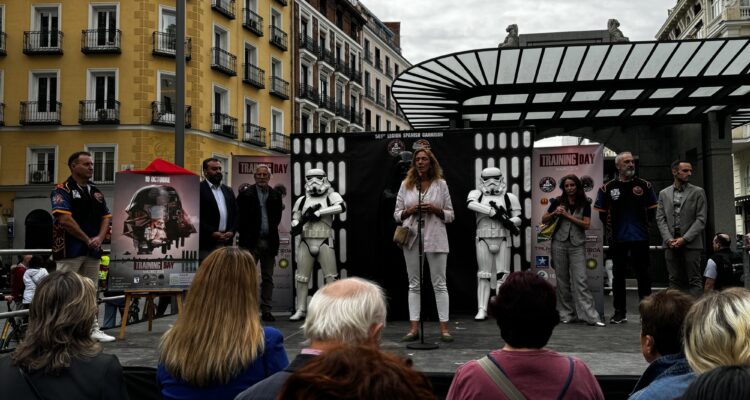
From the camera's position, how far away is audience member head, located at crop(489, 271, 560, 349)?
110 inches

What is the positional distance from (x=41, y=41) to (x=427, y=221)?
31.8 meters

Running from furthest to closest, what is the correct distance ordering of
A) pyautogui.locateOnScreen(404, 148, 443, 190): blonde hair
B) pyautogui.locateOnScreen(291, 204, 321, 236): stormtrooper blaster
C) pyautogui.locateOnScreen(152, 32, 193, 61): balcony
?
pyautogui.locateOnScreen(152, 32, 193, 61): balcony < pyautogui.locateOnScreen(291, 204, 321, 236): stormtrooper blaster < pyautogui.locateOnScreen(404, 148, 443, 190): blonde hair

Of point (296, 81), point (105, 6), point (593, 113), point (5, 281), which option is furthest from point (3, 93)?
point (593, 113)

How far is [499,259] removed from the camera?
360 inches

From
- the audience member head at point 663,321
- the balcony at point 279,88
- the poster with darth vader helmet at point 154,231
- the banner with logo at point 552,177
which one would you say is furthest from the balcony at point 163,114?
the audience member head at point 663,321

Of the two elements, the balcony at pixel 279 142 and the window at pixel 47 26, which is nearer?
the window at pixel 47 26

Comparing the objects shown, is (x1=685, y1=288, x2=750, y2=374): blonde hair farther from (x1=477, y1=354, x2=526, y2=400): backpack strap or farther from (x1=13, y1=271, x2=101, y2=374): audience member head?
(x1=13, y1=271, x2=101, y2=374): audience member head

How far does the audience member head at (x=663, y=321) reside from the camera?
10.0ft

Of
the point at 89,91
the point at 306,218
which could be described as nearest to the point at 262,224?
the point at 306,218

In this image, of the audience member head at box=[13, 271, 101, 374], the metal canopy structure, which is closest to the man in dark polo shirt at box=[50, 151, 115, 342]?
the audience member head at box=[13, 271, 101, 374]

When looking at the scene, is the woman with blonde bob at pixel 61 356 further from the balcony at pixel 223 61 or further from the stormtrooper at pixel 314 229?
the balcony at pixel 223 61

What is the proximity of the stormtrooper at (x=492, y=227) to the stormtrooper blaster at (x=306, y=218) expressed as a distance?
196 centimetres

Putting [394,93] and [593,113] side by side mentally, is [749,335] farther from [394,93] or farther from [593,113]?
[593,113]

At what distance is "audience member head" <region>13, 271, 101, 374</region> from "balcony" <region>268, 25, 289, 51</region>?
39.0 metres
